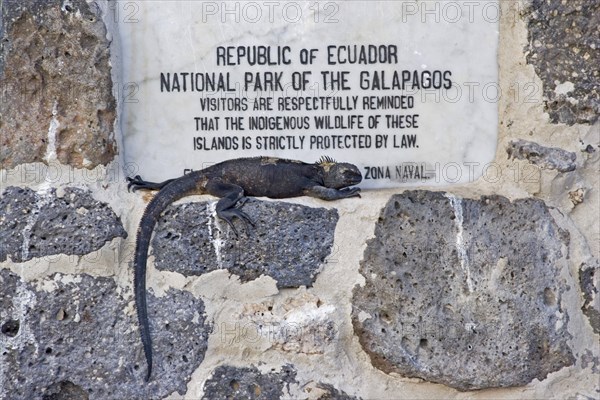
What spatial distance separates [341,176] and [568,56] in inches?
37.6

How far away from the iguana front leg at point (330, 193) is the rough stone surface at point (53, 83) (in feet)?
2.53

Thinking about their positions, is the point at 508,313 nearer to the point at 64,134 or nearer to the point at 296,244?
the point at 296,244

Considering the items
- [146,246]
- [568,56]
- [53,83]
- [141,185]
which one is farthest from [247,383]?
[568,56]

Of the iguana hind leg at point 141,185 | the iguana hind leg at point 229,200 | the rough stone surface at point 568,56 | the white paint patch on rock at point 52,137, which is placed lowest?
the iguana hind leg at point 229,200

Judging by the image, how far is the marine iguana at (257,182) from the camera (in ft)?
10.5

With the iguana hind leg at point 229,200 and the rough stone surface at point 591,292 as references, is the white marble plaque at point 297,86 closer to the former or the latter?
the iguana hind leg at point 229,200

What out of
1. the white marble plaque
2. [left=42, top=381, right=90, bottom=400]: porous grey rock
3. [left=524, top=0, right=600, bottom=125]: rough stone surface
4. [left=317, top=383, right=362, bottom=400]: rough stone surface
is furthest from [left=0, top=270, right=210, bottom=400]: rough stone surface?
[left=524, top=0, right=600, bottom=125]: rough stone surface

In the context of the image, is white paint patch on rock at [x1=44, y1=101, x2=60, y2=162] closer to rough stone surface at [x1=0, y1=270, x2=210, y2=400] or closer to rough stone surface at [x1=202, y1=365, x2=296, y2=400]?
rough stone surface at [x1=0, y1=270, x2=210, y2=400]

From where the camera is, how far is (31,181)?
3.19 m

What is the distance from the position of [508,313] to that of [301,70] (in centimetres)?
117

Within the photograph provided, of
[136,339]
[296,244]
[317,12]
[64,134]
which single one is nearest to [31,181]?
[64,134]

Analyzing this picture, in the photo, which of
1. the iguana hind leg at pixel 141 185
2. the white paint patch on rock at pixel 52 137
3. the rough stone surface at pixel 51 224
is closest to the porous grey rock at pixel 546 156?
the iguana hind leg at pixel 141 185

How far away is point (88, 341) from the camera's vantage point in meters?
3.10

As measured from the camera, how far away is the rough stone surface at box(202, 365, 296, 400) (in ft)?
10.1
